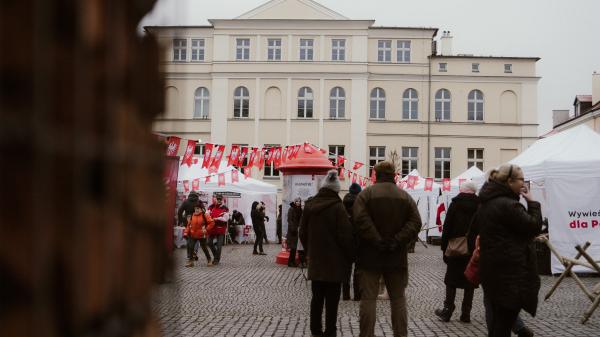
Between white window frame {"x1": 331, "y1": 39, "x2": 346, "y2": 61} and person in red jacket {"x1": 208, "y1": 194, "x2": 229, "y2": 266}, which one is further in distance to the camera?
white window frame {"x1": 331, "y1": 39, "x2": 346, "y2": 61}

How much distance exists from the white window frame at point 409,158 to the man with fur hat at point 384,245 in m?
37.7

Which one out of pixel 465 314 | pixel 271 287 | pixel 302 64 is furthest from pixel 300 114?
pixel 465 314

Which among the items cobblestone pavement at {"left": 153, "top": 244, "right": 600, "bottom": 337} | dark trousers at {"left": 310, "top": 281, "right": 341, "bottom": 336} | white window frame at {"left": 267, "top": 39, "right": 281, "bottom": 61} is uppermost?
white window frame at {"left": 267, "top": 39, "right": 281, "bottom": 61}

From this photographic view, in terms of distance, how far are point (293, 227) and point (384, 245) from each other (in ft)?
31.9

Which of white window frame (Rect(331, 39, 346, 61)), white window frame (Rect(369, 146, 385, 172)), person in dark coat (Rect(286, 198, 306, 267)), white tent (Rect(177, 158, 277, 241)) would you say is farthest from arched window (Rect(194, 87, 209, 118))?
person in dark coat (Rect(286, 198, 306, 267))


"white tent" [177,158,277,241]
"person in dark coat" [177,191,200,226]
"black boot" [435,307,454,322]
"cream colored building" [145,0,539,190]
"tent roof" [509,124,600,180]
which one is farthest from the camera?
"cream colored building" [145,0,539,190]

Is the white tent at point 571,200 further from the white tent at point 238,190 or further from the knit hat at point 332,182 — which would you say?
the white tent at point 238,190

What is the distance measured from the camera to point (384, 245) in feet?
20.2

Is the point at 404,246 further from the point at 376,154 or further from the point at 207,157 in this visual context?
the point at 376,154

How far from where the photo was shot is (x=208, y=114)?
1729 inches

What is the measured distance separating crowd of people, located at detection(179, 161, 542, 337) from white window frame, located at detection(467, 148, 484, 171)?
1436 inches

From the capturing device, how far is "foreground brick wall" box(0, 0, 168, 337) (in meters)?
0.69

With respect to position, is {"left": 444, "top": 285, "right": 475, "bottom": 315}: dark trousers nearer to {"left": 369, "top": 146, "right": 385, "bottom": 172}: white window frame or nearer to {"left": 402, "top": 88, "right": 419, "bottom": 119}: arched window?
{"left": 369, "top": 146, "right": 385, "bottom": 172}: white window frame

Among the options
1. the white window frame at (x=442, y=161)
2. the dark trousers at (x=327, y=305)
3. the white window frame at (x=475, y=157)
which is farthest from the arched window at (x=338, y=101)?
the dark trousers at (x=327, y=305)
